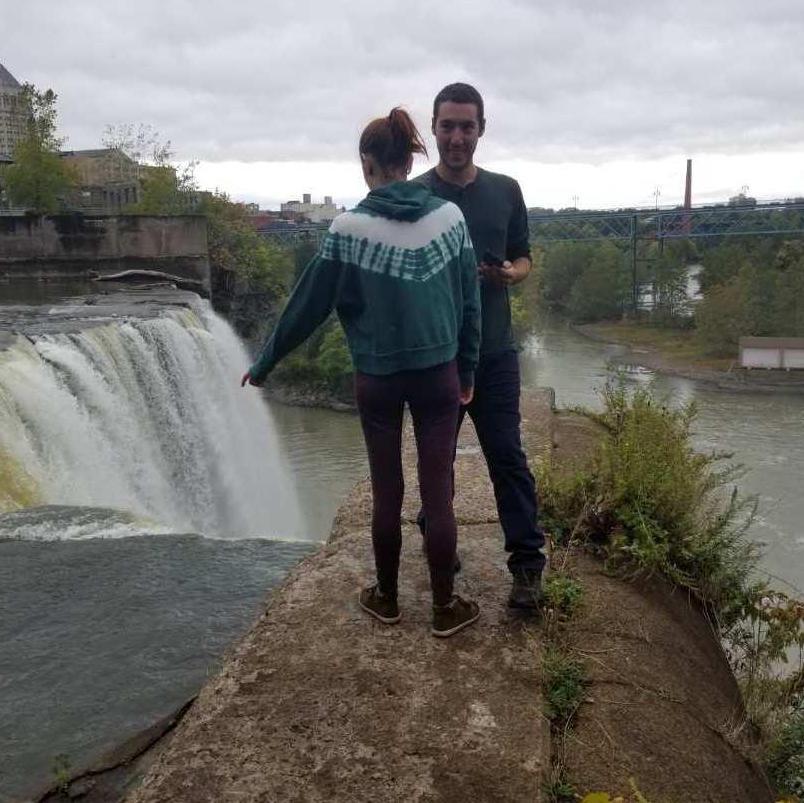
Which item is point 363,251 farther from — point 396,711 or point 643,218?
point 643,218

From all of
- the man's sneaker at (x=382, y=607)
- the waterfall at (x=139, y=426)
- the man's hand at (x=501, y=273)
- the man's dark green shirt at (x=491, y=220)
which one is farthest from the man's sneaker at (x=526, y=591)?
the waterfall at (x=139, y=426)

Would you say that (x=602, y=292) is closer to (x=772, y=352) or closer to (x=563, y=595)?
(x=772, y=352)

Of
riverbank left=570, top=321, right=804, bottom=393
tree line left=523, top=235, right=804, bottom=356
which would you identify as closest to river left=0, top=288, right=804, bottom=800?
riverbank left=570, top=321, right=804, bottom=393

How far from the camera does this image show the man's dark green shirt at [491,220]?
253 cm

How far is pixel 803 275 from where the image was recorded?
41625mm

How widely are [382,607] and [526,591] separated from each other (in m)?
0.42

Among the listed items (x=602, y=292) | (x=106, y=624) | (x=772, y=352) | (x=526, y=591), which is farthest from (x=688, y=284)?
(x=526, y=591)

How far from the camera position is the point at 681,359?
41469 millimetres

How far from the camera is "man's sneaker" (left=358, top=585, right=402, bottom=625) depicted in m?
2.38

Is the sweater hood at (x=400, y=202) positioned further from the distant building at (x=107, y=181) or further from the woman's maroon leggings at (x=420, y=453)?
the distant building at (x=107, y=181)

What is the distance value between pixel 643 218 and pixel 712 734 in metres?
55.3

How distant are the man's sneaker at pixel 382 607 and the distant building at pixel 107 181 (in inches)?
1205

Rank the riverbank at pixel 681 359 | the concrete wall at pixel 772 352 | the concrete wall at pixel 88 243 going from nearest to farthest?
1. the concrete wall at pixel 88 243
2. the riverbank at pixel 681 359
3. the concrete wall at pixel 772 352

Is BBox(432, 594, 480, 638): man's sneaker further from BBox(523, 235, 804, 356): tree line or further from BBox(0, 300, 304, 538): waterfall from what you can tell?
BBox(523, 235, 804, 356): tree line
